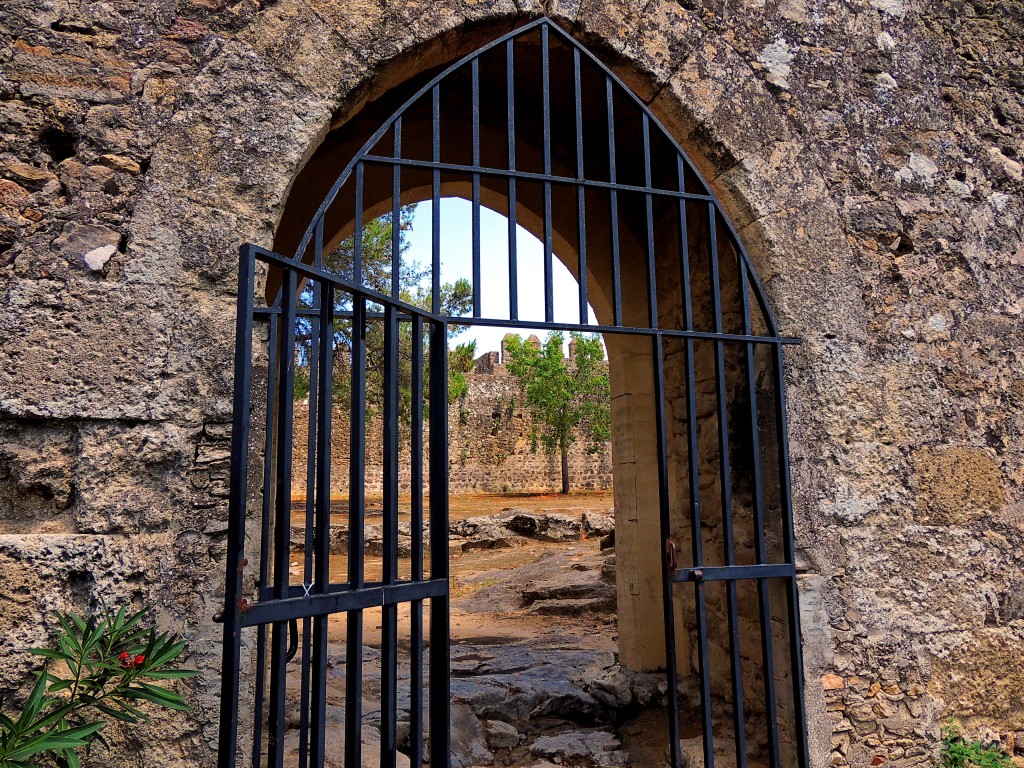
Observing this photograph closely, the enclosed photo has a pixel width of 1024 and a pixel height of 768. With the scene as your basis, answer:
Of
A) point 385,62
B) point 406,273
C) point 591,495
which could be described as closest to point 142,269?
point 385,62

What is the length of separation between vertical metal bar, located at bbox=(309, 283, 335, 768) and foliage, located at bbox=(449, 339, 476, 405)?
59.4 ft

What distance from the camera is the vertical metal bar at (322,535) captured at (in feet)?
5.69

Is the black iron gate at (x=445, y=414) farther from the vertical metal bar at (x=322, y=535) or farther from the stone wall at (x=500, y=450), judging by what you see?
the stone wall at (x=500, y=450)

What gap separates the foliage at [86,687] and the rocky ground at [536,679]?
138 cm

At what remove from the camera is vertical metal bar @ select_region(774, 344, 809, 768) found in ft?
8.88

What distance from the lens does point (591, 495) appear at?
20594mm

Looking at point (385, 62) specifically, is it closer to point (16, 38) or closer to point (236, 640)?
point (16, 38)

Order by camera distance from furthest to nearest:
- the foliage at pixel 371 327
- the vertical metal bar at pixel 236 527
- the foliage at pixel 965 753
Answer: the foliage at pixel 371 327
the foliage at pixel 965 753
the vertical metal bar at pixel 236 527

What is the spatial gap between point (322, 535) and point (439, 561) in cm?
49

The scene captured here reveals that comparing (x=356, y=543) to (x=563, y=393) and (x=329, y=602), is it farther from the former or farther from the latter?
(x=563, y=393)

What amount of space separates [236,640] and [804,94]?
10.0 ft

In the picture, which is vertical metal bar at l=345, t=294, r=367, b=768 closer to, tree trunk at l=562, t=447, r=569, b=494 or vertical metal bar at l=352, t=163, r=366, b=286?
vertical metal bar at l=352, t=163, r=366, b=286

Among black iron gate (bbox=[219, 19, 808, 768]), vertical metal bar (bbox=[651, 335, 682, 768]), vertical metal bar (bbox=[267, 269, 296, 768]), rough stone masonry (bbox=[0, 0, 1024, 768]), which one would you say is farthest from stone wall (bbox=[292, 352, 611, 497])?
vertical metal bar (bbox=[267, 269, 296, 768])

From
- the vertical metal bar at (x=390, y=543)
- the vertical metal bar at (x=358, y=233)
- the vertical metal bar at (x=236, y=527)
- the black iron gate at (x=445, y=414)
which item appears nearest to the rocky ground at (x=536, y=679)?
the black iron gate at (x=445, y=414)
